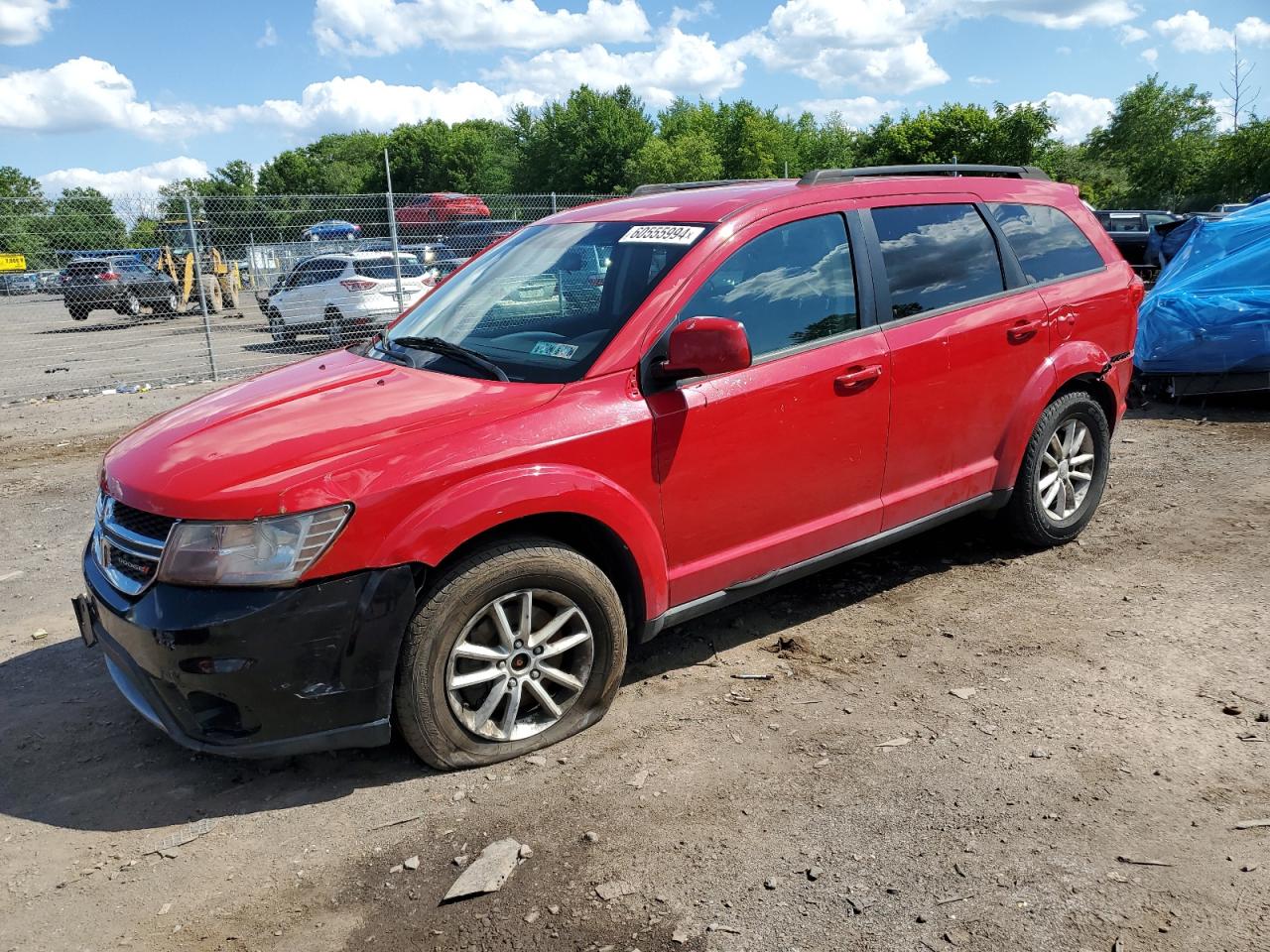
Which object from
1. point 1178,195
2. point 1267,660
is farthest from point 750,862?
point 1178,195

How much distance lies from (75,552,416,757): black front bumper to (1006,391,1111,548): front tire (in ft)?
10.6

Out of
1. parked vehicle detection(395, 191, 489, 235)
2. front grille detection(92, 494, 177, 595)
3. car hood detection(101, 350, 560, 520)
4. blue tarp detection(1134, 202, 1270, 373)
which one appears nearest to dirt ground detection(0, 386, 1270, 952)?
front grille detection(92, 494, 177, 595)

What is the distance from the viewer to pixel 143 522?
3.09 meters

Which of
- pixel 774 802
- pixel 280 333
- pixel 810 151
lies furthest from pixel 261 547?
pixel 810 151

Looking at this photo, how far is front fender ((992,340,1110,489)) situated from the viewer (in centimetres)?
472

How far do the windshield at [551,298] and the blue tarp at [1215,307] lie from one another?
20.7 feet

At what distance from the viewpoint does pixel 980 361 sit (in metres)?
4.48

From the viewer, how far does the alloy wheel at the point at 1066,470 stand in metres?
5.02

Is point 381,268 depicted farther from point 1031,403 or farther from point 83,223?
point 1031,403

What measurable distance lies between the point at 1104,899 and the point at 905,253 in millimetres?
2675

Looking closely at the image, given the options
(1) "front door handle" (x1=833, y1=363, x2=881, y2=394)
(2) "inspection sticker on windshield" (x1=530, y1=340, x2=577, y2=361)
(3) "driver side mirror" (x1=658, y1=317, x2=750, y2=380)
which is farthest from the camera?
(1) "front door handle" (x1=833, y1=363, x2=881, y2=394)

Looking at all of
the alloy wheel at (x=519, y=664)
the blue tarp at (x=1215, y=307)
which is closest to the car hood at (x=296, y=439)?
the alloy wheel at (x=519, y=664)

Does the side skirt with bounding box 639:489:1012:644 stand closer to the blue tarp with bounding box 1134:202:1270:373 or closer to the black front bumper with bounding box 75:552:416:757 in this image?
the black front bumper with bounding box 75:552:416:757

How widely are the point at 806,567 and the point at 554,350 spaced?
1.36 m
